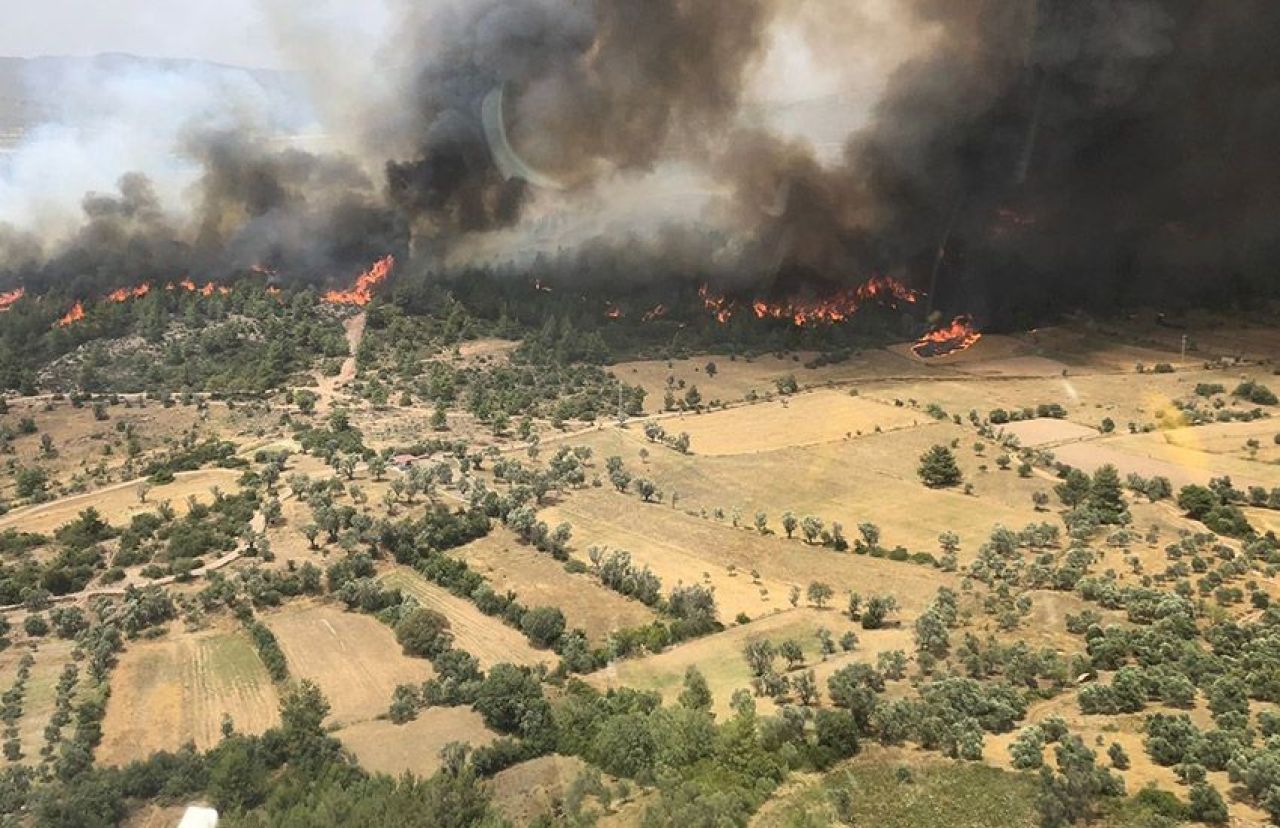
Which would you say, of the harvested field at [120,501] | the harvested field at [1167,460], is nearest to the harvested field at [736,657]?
the harvested field at [1167,460]

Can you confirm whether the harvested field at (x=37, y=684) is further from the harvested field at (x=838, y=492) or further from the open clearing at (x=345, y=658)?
the harvested field at (x=838, y=492)

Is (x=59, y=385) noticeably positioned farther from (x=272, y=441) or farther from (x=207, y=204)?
(x=207, y=204)

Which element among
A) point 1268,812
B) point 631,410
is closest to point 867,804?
point 1268,812

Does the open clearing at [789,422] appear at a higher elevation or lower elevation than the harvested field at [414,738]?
higher

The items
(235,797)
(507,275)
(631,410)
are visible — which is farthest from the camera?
(507,275)

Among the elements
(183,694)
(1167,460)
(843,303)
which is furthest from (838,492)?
(843,303)

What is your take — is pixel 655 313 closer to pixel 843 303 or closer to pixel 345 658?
pixel 843 303
